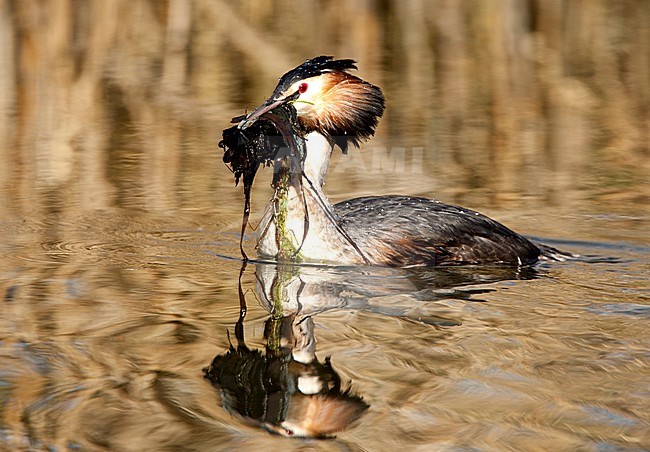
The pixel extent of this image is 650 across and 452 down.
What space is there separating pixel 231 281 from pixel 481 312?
1.36 m

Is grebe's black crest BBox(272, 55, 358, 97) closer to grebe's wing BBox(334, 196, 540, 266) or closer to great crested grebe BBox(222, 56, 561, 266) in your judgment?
great crested grebe BBox(222, 56, 561, 266)

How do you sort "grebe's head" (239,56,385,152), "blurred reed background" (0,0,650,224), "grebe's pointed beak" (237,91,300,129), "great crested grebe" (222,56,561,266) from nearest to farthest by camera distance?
"grebe's pointed beak" (237,91,300,129) < "great crested grebe" (222,56,561,266) < "grebe's head" (239,56,385,152) < "blurred reed background" (0,0,650,224)

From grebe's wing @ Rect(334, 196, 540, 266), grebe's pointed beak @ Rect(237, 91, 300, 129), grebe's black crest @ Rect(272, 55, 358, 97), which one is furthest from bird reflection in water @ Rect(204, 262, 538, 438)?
grebe's black crest @ Rect(272, 55, 358, 97)

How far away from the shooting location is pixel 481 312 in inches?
226

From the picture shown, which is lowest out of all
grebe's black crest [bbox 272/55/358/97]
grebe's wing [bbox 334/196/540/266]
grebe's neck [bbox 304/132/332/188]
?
grebe's wing [bbox 334/196/540/266]

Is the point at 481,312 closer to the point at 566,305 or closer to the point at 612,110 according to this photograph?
the point at 566,305

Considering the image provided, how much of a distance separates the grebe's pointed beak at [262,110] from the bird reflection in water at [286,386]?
147cm

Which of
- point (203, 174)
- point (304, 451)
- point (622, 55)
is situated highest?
point (622, 55)

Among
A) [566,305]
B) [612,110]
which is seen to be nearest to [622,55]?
[612,110]

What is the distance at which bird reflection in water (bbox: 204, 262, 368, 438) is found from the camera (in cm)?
424

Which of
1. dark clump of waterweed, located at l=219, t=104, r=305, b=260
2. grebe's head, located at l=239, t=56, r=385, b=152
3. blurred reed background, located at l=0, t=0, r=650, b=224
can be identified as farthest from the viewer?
blurred reed background, located at l=0, t=0, r=650, b=224

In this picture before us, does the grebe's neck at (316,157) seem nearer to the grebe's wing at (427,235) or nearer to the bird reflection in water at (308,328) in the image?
the grebe's wing at (427,235)

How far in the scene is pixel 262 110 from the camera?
21.4 ft

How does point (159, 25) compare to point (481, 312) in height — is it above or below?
above
